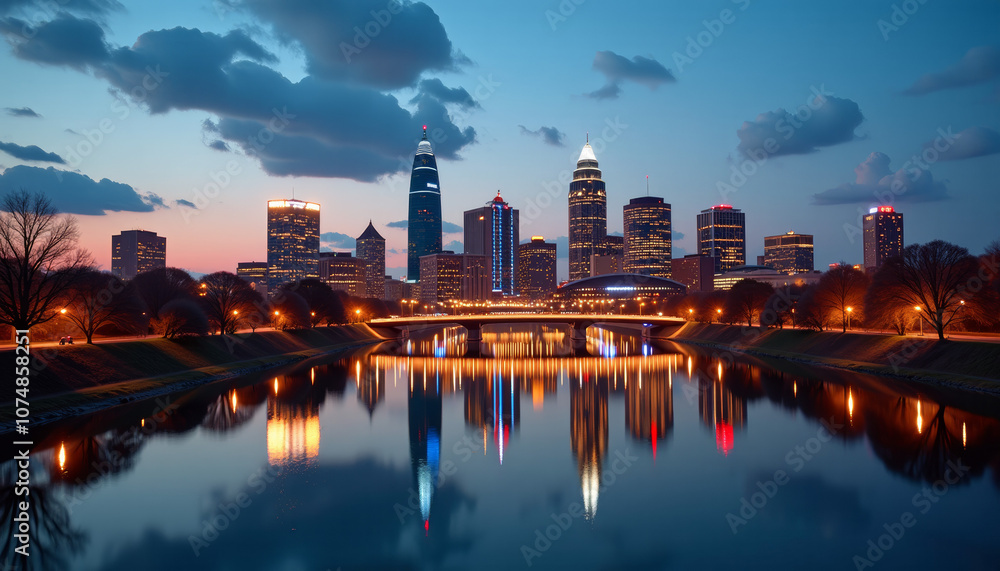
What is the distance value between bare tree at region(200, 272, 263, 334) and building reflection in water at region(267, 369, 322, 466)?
2643 centimetres

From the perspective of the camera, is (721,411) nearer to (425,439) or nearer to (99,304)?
(425,439)

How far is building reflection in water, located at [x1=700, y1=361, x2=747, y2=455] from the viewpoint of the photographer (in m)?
41.4

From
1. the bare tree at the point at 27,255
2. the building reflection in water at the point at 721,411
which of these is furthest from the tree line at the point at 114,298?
the building reflection in water at the point at 721,411

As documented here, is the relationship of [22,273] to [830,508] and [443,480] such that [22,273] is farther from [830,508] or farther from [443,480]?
[830,508]

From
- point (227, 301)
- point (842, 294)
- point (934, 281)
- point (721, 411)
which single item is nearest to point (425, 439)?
point (721, 411)

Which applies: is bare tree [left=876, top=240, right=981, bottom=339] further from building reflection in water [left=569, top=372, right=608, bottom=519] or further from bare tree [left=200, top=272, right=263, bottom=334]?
bare tree [left=200, top=272, right=263, bottom=334]

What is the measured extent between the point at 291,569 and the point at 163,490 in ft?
41.6

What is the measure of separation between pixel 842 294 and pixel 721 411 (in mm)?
49560

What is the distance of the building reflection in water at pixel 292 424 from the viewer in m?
36.7

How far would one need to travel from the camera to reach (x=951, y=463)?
105ft

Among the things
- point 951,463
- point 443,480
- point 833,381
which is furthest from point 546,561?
point 833,381

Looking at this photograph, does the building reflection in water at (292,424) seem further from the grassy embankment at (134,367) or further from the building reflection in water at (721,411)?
the building reflection in water at (721,411)

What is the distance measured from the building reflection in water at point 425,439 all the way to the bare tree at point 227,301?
119 ft

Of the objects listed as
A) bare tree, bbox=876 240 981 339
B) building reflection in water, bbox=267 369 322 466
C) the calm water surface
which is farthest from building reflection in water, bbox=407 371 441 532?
bare tree, bbox=876 240 981 339
